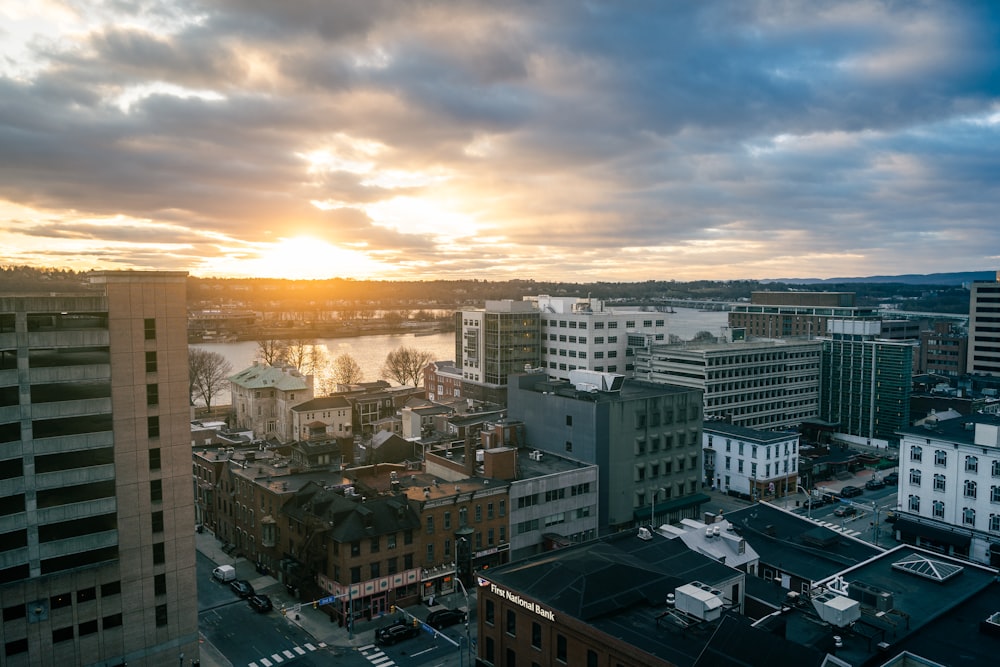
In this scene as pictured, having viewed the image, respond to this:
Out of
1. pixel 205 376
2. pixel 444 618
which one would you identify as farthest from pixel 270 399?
pixel 444 618

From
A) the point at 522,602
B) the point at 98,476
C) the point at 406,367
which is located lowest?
the point at 406,367

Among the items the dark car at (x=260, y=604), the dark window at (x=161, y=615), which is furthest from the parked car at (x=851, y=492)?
the dark window at (x=161, y=615)

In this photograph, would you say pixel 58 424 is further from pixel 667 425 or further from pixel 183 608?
pixel 667 425

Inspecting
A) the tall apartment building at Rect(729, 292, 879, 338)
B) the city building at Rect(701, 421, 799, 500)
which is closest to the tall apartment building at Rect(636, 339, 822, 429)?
the city building at Rect(701, 421, 799, 500)

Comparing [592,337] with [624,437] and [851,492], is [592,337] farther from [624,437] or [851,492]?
[624,437]

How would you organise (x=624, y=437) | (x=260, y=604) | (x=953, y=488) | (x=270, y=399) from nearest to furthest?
(x=260, y=604), (x=624, y=437), (x=953, y=488), (x=270, y=399)

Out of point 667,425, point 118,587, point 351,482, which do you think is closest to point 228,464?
point 351,482
